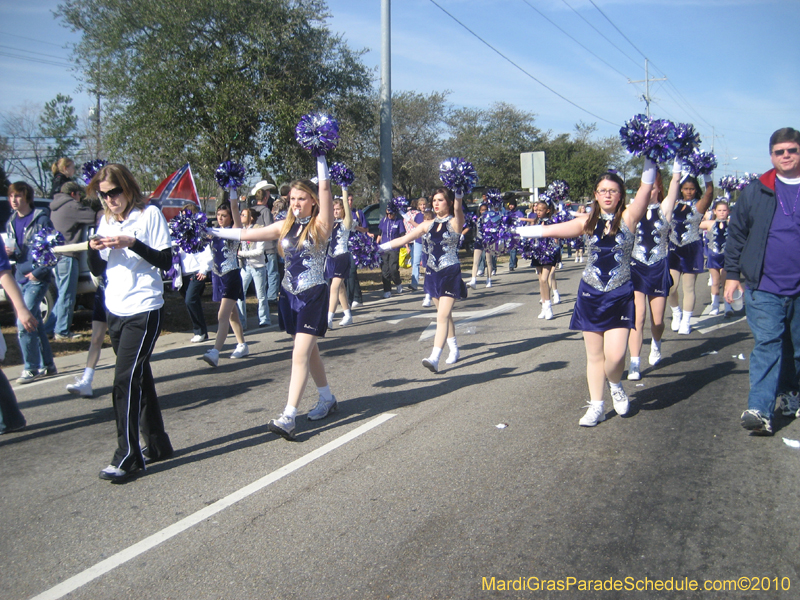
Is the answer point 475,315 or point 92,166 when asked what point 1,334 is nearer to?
point 92,166

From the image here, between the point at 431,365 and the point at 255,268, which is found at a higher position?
the point at 255,268

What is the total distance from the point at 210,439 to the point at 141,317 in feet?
4.30

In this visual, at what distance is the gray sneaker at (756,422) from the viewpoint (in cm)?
472

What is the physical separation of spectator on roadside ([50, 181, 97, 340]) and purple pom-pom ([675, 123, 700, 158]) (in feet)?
23.6

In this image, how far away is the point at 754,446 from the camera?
184 inches

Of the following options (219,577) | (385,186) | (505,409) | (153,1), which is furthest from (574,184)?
(219,577)

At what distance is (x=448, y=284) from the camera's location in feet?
24.1

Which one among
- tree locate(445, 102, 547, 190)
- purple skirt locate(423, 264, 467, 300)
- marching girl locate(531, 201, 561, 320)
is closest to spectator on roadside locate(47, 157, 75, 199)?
purple skirt locate(423, 264, 467, 300)

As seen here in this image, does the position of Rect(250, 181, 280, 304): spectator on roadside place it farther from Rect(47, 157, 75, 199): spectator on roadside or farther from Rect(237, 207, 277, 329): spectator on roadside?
Rect(47, 157, 75, 199): spectator on roadside

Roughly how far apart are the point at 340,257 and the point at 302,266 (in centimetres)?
503

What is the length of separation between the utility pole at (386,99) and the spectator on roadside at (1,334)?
14190mm

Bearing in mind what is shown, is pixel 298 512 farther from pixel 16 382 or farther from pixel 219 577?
pixel 16 382

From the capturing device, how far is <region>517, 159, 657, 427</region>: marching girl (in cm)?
496

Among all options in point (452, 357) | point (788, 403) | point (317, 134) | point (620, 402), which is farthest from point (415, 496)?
point (452, 357)
